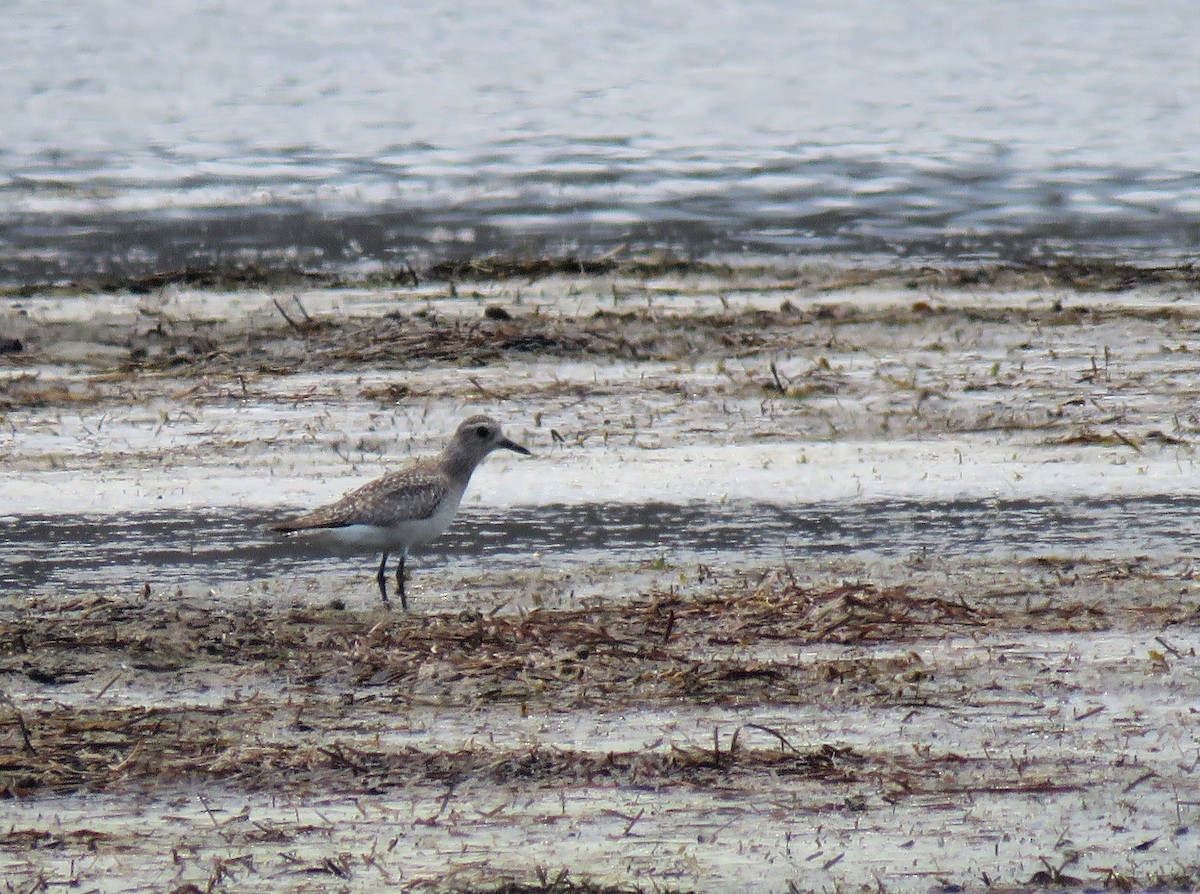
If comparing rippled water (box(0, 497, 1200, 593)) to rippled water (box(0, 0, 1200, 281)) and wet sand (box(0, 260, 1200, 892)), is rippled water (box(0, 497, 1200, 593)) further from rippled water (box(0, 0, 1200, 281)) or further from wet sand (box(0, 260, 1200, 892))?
rippled water (box(0, 0, 1200, 281))

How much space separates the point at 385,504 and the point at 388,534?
16 cm

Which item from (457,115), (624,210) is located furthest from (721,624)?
(457,115)

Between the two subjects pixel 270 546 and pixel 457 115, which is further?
pixel 457 115

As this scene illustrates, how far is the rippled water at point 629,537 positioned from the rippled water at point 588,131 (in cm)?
894

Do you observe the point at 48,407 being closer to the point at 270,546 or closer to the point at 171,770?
the point at 270,546

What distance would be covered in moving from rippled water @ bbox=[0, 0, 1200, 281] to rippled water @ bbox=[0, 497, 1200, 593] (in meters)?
8.94

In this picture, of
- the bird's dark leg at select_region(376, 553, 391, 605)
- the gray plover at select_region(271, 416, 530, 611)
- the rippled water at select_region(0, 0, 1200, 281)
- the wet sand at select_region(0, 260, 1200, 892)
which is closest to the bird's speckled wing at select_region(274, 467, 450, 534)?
the gray plover at select_region(271, 416, 530, 611)

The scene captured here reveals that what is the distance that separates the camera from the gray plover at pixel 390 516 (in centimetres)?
963

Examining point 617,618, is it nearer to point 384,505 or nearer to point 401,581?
point 401,581

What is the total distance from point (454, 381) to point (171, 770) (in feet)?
25.1

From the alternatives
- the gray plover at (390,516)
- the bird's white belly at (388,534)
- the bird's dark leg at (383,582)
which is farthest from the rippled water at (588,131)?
the bird's dark leg at (383,582)

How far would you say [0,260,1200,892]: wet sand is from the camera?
20.3 ft

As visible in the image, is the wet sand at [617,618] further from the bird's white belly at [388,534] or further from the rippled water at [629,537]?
the bird's white belly at [388,534]

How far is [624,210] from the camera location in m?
22.4
